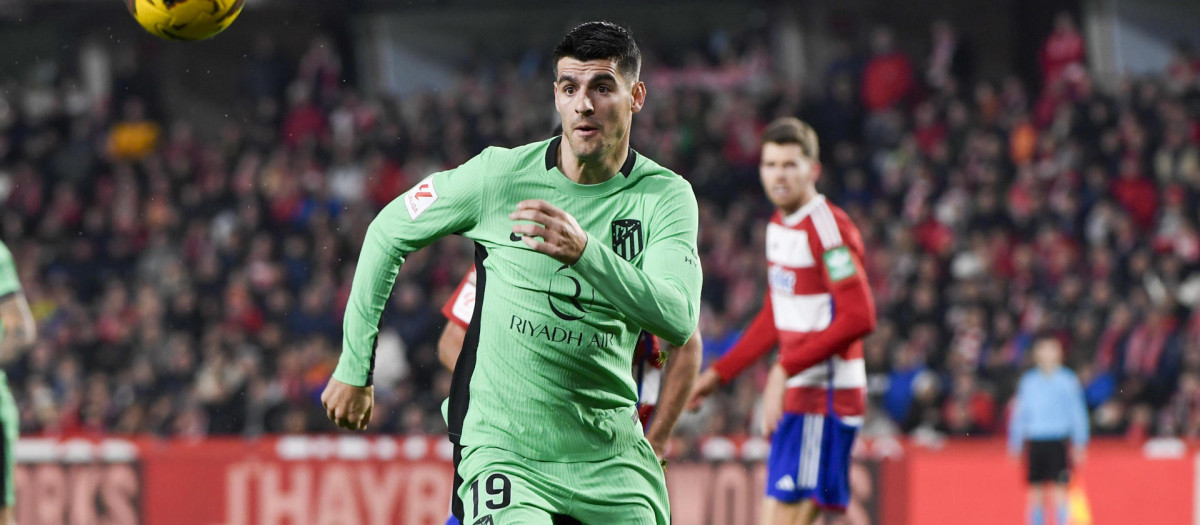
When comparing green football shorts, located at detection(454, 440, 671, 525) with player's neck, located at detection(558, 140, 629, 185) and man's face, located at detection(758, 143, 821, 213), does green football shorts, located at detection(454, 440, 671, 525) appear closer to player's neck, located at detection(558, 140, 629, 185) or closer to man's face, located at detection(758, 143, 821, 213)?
player's neck, located at detection(558, 140, 629, 185)

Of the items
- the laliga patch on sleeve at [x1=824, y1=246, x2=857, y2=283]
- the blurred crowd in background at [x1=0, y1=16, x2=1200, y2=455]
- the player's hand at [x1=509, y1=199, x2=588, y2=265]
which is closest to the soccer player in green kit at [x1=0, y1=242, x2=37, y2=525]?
the laliga patch on sleeve at [x1=824, y1=246, x2=857, y2=283]

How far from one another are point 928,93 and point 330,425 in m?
8.79

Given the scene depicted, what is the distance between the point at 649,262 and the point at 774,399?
3.03 m

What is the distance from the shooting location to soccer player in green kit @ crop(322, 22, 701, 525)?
157 inches

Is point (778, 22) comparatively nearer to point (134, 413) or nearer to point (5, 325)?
point (134, 413)

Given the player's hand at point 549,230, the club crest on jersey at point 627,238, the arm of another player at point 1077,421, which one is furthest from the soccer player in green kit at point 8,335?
the arm of another player at point 1077,421

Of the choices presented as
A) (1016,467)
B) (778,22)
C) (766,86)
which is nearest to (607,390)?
(1016,467)

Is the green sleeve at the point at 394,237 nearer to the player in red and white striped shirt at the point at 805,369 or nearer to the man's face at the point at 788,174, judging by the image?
the player in red and white striped shirt at the point at 805,369

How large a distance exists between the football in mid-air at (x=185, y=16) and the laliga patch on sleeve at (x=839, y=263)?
106 inches

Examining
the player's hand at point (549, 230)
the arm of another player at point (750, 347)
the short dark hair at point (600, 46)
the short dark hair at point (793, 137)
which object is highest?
the short dark hair at point (793, 137)

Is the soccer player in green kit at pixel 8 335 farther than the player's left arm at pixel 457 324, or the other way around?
the soccer player in green kit at pixel 8 335

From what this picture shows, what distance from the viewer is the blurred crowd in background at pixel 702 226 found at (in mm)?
13797

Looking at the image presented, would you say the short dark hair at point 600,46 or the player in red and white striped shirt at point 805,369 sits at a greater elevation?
the short dark hair at point 600,46

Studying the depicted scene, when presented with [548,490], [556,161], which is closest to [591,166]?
[556,161]
